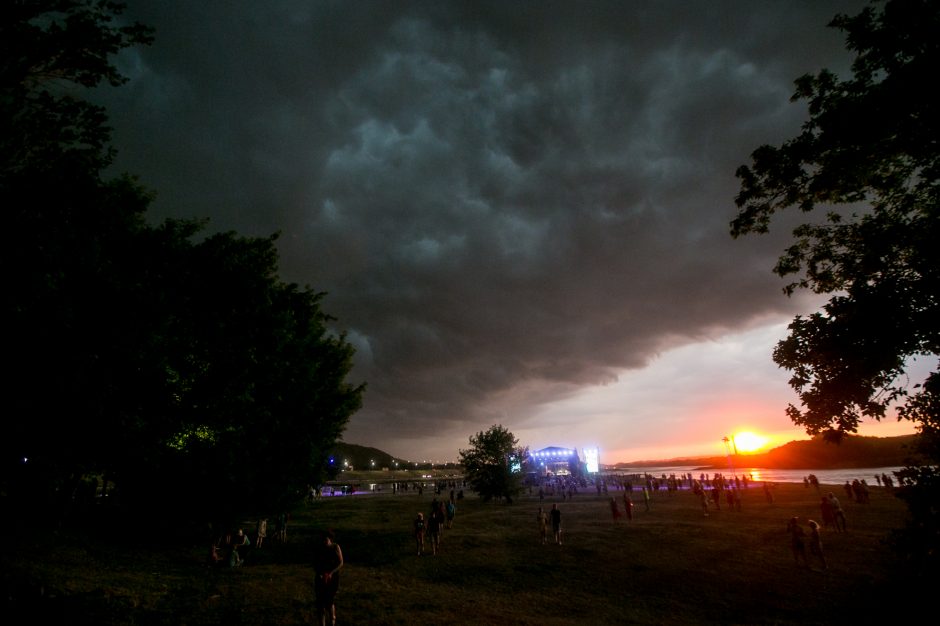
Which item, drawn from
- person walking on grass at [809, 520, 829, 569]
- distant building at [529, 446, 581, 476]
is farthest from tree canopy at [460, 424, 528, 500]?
distant building at [529, 446, 581, 476]

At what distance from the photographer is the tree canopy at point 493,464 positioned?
44.5 m

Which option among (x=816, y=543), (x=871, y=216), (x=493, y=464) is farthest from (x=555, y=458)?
(x=871, y=216)

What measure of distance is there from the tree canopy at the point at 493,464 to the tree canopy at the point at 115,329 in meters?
26.0

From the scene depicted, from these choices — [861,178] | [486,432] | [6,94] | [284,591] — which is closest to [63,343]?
[6,94]

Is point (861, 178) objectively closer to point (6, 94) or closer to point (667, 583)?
point (667, 583)

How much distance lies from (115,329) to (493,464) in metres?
38.6

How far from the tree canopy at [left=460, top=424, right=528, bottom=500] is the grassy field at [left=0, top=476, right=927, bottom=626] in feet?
66.0

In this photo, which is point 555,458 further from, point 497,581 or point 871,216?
point 871,216

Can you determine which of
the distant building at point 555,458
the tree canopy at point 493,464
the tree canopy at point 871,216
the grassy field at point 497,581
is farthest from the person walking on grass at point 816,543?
the distant building at point 555,458

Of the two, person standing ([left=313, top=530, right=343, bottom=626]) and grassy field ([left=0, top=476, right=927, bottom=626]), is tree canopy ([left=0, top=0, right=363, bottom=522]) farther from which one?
person standing ([left=313, top=530, right=343, bottom=626])

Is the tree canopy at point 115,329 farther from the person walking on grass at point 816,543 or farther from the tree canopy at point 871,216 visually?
the person walking on grass at point 816,543

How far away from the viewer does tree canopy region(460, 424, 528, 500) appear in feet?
146

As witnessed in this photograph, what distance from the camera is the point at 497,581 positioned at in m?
15.9

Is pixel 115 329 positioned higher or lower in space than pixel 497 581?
higher
